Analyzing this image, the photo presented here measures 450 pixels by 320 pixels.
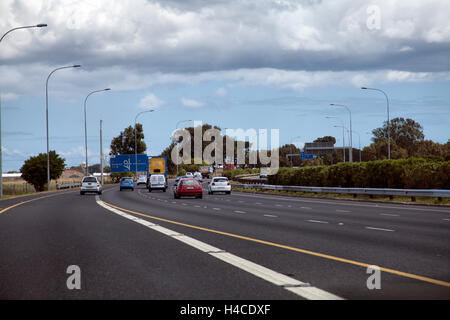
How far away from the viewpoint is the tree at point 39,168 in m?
83.2

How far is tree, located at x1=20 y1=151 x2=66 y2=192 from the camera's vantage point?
8325 centimetres

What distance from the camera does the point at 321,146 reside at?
5832 inches

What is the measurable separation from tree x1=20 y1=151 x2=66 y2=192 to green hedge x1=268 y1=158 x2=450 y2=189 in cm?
4420

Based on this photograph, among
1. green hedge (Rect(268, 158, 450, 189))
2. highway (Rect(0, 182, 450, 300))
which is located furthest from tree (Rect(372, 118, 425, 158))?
highway (Rect(0, 182, 450, 300))

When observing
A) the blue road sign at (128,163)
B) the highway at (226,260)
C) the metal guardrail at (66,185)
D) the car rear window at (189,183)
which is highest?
the blue road sign at (128,163)

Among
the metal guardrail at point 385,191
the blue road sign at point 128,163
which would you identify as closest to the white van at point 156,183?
the metal guardrail at point 385,191

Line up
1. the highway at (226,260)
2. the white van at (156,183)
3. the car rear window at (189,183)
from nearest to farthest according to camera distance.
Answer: the highway at (226,260) < the car rear window at (189,183) < the white van at (156,183)

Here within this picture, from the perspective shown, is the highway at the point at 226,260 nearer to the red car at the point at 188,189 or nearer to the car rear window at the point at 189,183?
the red car at the point at 188,189

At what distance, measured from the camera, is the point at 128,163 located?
88188mm

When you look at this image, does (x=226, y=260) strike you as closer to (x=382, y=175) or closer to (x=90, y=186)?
(x=382, y=175)

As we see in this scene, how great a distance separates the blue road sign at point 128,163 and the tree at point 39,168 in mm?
7953

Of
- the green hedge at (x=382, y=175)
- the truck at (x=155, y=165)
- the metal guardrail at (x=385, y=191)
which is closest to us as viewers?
the metal guardrail at (x=385, y=191)

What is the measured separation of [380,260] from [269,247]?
2472 millimetres
